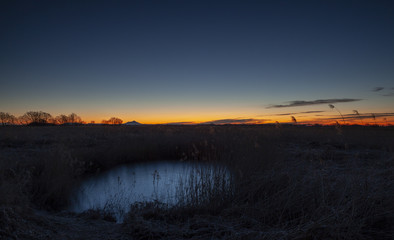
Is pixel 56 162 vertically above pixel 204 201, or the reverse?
pixel 56 162

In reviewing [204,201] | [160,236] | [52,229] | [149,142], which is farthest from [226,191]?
[149,142]

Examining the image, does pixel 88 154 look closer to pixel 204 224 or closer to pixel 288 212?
pixel 204 224

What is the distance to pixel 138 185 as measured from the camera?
298 inches

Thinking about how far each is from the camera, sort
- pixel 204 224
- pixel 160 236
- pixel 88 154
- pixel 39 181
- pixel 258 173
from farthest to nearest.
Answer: pixel 88 154 < pixel 39 181 < pixel 258 173 < pixel 204 224 < pixel 160 236

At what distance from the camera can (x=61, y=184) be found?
5.76 m

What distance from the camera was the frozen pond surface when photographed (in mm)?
4930

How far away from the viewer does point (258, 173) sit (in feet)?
17.0

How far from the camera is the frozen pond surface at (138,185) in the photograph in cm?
493

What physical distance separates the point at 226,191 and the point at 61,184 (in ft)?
14.5

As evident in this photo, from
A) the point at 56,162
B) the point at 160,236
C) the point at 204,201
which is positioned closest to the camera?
the point at 160,236

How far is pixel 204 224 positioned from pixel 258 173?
96.2 inches

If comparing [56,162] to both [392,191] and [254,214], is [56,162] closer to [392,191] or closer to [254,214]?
[254,214]

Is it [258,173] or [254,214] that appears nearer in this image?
[254,214]

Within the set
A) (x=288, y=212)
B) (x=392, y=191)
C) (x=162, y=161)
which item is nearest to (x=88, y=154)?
(x=162, y=161)
